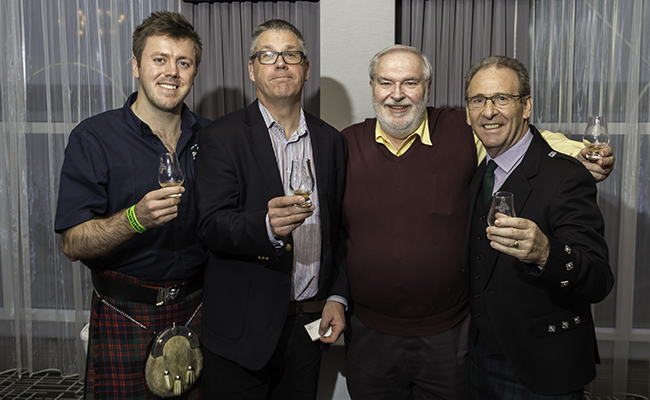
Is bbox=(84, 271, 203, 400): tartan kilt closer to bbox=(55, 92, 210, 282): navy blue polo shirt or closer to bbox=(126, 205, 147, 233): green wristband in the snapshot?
bbox=(55, 92, 210, 282): navy blue polo shirt

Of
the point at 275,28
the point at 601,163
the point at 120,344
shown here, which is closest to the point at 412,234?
the point at 601,163

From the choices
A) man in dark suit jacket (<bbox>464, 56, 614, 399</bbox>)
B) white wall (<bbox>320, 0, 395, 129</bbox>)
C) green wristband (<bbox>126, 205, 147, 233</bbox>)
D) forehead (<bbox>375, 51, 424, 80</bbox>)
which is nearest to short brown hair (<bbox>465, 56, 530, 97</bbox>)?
man in dark suit jacket (<bbox>464, 56, 614, 399</bbox>)

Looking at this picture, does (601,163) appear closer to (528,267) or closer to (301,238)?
(528,267)

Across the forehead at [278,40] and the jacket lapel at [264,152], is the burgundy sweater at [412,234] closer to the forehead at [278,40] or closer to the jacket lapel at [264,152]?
the jacket lapel at [264,152]

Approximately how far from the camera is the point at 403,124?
2.03 m

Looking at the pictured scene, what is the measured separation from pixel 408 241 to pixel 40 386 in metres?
3.15

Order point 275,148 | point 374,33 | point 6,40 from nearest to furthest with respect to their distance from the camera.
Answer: point 275,148
point 374,33
point 6,40

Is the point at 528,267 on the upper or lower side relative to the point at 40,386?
upper

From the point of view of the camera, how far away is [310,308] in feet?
6.63

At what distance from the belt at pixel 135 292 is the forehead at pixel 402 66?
1309mm

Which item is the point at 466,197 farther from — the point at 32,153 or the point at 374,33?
the point at 32,153

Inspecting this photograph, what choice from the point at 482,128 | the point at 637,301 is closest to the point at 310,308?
the point at 482,128

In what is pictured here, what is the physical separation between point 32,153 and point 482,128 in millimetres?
3354

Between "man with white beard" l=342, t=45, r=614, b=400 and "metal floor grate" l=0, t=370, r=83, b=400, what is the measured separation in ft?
7.99
